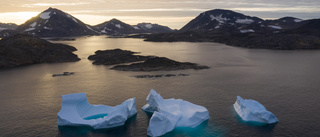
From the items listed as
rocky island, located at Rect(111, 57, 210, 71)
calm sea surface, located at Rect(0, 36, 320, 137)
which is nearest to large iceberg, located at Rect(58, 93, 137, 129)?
calm sea surface, located at Rect(0, 36, 320, 137)

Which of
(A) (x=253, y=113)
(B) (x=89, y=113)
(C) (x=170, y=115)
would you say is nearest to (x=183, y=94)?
(C) (x=170, y=115)

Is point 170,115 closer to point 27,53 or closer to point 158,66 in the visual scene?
point 158,66

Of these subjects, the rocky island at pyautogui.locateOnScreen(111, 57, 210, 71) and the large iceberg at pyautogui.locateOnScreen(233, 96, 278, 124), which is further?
the rocky island at pyautogui.locateOnScreen(111, 57, 210, 71)

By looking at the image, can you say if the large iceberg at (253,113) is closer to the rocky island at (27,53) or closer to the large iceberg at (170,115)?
the large iceberg at (170,115)

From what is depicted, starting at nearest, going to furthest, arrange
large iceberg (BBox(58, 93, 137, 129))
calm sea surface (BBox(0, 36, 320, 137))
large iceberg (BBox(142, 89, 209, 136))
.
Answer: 1. large iceberg (BBox(142, 89, 209, 136))
2. calm sea surface (BBox(0, 36, 320, 137))
3. large iceberg (BBox(58, 93, 137, 129))

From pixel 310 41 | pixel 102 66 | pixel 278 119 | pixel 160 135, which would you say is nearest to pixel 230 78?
pixel 278 119

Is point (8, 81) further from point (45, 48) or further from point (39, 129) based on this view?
point (45, 48)

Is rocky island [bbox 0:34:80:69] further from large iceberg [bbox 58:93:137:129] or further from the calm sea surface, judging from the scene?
large iceberg [bbox 58:93:137:129]
